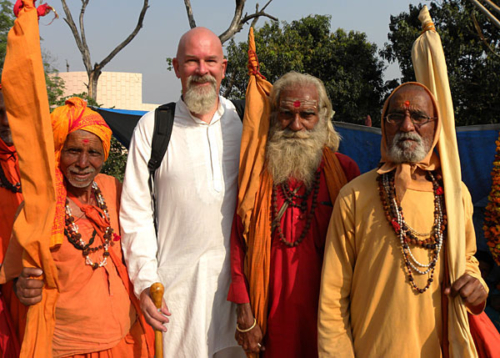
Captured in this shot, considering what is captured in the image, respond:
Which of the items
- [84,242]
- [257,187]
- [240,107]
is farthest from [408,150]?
[84,242]

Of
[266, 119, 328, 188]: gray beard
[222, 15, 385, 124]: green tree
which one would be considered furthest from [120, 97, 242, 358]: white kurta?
[222, 15, 385, 124]: green tree

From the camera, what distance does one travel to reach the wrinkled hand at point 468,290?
7.23 feet

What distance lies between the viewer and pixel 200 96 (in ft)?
9.78

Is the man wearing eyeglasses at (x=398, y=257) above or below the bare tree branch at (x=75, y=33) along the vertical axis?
below

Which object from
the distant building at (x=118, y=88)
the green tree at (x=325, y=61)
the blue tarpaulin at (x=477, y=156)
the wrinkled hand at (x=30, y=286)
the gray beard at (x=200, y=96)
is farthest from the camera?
the distant building at (x=118, y=88)

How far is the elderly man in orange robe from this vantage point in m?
2.66

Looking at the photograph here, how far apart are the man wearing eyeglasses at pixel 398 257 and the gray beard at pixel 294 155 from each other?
1.21 feet

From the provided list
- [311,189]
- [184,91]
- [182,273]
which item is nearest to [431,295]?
[311,189]

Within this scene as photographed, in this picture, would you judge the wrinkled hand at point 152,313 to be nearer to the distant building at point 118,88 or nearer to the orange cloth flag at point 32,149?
the orange cloth flag at point 32,149

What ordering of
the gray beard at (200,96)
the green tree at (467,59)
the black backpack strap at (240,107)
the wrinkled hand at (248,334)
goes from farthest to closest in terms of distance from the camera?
the green tree at (467,59) < the black backpack strap at (240,107) < the gray beard at (200,96) < the wrinkled hand at (248,334)

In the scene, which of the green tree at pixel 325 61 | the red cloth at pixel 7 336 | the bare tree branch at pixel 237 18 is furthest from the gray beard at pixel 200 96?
the green tree at pixel 325 61

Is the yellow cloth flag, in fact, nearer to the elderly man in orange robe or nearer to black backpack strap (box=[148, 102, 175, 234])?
black backpack strap (box=[148, 102, 175, 234])

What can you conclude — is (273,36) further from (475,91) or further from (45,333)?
(45,333)

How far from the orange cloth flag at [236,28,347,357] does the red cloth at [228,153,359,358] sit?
0.17 feet
